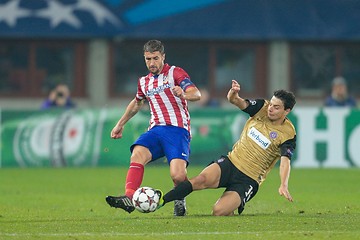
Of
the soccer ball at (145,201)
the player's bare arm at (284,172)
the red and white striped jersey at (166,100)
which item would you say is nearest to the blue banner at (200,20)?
the red and white striped jersey at (166,100)

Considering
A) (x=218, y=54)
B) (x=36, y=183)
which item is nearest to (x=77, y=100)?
(x=218, y=54)

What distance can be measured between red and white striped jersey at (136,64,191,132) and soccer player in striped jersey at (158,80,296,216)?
0.65m

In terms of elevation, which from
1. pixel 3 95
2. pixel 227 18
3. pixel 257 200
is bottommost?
pixel 257 200

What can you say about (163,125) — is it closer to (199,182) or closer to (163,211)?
(199,182)

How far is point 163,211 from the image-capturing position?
14.2 metres

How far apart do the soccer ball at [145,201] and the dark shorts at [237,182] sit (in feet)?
3.38

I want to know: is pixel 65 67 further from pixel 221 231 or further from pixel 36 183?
pixel 221 231

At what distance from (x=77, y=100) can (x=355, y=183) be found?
10.9 meters

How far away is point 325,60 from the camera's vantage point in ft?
95.5

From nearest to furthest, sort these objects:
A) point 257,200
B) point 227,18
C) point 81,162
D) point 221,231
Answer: point 221,231 < point 257,200 < point 81,162 < point 227,18

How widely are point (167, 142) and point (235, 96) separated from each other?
3.15ft

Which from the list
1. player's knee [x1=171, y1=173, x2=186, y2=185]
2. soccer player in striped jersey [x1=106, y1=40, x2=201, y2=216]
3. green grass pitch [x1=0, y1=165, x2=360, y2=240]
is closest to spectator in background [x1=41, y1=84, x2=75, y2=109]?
green grass pitch [x1=0, y1=165, x2=360, y2=240]

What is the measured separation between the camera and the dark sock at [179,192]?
1267 centimetres

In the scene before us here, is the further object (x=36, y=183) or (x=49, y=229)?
(x=36, y=183)
